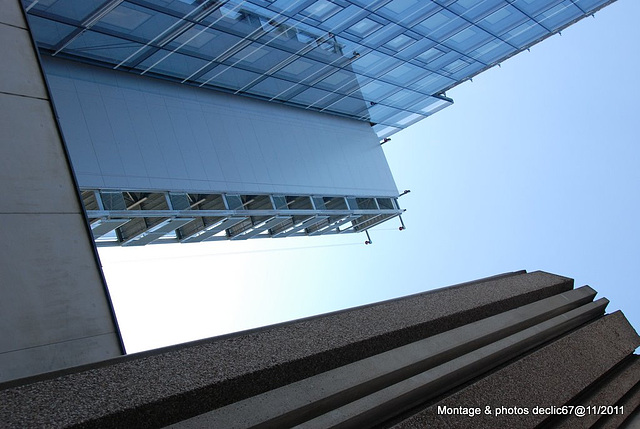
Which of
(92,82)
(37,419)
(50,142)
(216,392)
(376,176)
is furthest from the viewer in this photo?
(376,176)

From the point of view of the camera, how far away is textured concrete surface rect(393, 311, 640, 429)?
437cm

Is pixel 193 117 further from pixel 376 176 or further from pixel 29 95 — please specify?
pixel 29 95

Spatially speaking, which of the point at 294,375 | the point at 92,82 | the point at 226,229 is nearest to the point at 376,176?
the point at 226,229

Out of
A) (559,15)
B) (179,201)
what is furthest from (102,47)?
(559,15)

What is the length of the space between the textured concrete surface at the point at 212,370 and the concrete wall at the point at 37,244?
2.21 meters

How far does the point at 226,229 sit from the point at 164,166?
6.60 m

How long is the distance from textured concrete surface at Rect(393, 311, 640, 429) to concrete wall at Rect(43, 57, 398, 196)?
14082 mm

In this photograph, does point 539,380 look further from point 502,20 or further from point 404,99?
point 404,99

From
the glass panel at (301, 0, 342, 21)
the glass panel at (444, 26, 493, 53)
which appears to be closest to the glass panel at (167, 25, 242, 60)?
the glass panel at (301, 0, 342, 21)

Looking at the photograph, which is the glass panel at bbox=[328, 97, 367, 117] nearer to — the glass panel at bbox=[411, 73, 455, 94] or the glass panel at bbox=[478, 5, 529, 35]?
the glass panel at bbox=[411, 73, 455, 94]

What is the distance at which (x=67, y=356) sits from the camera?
6.07 meters

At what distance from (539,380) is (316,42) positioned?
2054 centimetres

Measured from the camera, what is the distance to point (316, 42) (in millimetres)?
24641

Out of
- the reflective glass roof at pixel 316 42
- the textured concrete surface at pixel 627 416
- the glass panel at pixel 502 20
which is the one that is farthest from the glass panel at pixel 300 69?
the textured concrete surface at pixel 627 416
